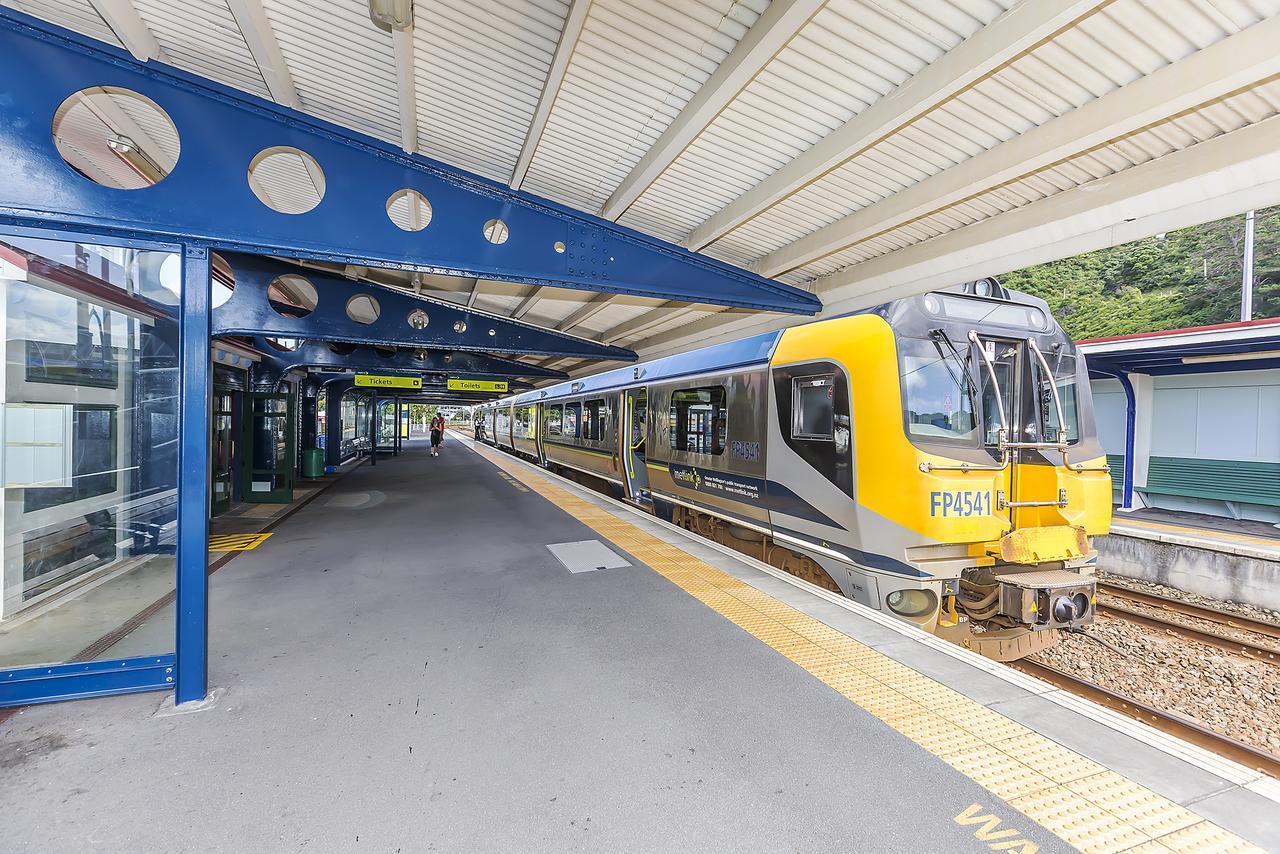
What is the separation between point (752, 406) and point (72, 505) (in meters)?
5.88

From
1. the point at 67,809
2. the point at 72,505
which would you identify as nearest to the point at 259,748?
the point at 67,809

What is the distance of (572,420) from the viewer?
42.7ft

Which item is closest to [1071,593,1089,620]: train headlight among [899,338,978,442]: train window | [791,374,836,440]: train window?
[899,338,978,442]: train window

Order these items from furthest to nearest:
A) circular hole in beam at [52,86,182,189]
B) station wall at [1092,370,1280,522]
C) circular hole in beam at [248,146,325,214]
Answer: station wall at [1092,370,1280,522], circular hole in beam at [248,146,325,214], circular hole in beam at [52,86,182,189]

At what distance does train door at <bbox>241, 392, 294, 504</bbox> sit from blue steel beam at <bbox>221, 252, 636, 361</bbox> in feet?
7.70

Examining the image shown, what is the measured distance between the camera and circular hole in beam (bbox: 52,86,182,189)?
3988mm

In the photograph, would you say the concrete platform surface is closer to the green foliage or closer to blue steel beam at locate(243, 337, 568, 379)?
blue steel beam at locate(243, 337, 568, 379)

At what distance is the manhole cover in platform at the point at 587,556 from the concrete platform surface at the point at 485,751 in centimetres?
118

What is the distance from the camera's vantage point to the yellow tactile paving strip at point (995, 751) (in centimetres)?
196

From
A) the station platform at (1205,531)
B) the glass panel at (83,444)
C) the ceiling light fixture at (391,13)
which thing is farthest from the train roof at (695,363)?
the station platform at (1205,531)

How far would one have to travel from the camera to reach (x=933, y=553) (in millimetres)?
3945

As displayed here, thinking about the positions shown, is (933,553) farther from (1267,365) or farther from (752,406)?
(1267,365)

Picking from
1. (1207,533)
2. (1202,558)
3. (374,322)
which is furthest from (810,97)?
(1207,533)

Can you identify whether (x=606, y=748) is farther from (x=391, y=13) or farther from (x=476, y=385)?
(x=476, y=385)
